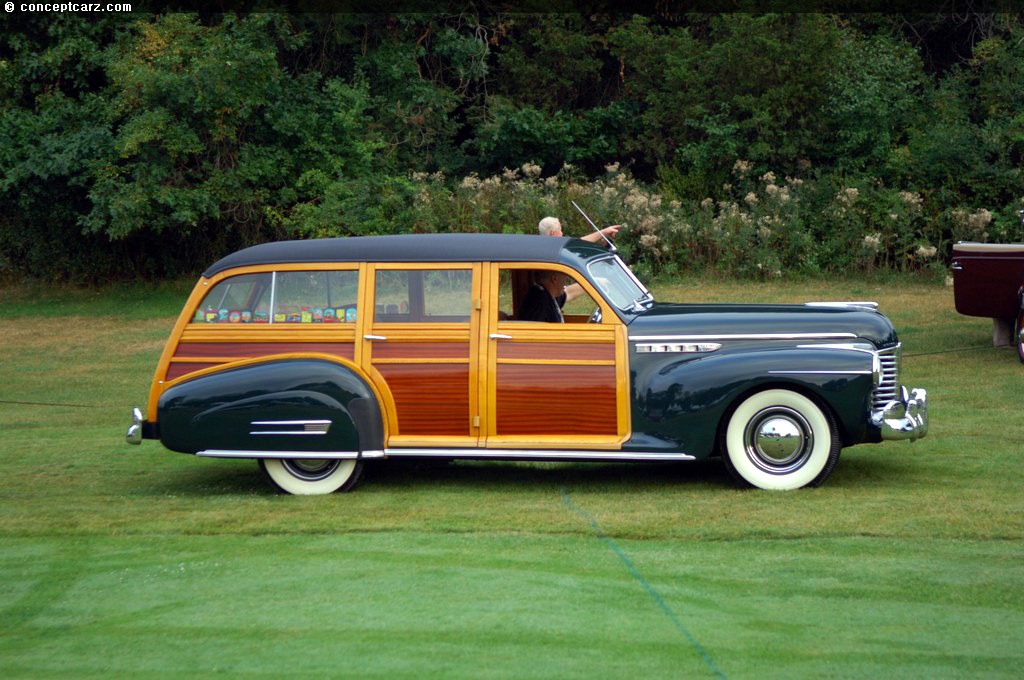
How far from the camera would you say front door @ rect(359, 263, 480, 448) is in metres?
8.14

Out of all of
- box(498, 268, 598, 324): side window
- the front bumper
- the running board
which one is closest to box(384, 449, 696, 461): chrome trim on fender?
the running board

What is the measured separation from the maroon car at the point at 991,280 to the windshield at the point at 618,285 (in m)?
6.43

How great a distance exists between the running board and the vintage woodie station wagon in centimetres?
1

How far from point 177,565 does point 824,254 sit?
16819mm

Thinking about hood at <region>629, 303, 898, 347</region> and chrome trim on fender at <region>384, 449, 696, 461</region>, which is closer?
chrome trim on fender at <region>384, 449, 696, 461</region>

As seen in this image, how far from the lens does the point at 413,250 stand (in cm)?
833

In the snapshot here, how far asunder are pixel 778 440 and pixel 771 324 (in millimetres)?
767

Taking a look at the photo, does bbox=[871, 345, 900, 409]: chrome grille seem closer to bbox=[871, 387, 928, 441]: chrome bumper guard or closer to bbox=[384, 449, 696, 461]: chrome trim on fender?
bbox=[871, 387, 928, 441]: chrome bumper guard

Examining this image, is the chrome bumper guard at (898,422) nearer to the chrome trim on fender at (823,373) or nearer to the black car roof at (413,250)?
the chrome trim on fender at (823,373)

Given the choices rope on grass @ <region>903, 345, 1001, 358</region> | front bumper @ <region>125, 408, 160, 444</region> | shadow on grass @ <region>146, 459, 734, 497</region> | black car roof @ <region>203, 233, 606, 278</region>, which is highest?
black car roof @ <region>203, 233, 606, 278</region>

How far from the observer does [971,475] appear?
8266 mm

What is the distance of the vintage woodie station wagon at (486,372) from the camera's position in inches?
313

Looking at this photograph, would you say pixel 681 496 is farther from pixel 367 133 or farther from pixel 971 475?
pixel 367 133

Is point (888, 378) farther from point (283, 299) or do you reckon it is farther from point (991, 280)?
point (991, 280)
